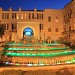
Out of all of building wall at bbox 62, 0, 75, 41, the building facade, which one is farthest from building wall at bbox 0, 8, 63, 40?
building wall at bbox 62, 0, 75, 41

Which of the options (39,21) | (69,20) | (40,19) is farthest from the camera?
(40,19)

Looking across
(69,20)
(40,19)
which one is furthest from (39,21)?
(69,20)

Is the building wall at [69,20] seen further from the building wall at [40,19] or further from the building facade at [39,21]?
the building wall at [40,19]

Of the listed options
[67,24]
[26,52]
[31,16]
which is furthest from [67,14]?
[26,52]

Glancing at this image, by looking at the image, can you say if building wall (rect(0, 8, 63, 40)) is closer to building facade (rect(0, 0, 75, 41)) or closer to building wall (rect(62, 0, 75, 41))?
building facade (rect(0, 0, 75, 41))

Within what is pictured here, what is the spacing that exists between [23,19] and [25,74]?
29.8 meters

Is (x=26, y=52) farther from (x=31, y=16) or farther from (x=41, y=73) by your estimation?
(x=31, y=16)

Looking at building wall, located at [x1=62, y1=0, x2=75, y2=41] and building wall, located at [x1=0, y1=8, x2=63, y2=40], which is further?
building wall, located at [x1=0, y1=8, x2=63, y2=40]

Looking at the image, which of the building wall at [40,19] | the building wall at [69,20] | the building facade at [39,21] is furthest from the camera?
the building wall at [40,19]

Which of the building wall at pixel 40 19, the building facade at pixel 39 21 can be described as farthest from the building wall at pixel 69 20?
the building wall at pixel 40 19

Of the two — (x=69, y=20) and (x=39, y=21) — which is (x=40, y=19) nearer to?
(x=39, y=21)

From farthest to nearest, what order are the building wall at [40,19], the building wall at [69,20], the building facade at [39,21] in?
the building wall at [40,19], the building facade at [39,21], the building wall at [69,20]

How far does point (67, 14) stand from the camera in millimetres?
40156

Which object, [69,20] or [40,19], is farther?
[40,19]
